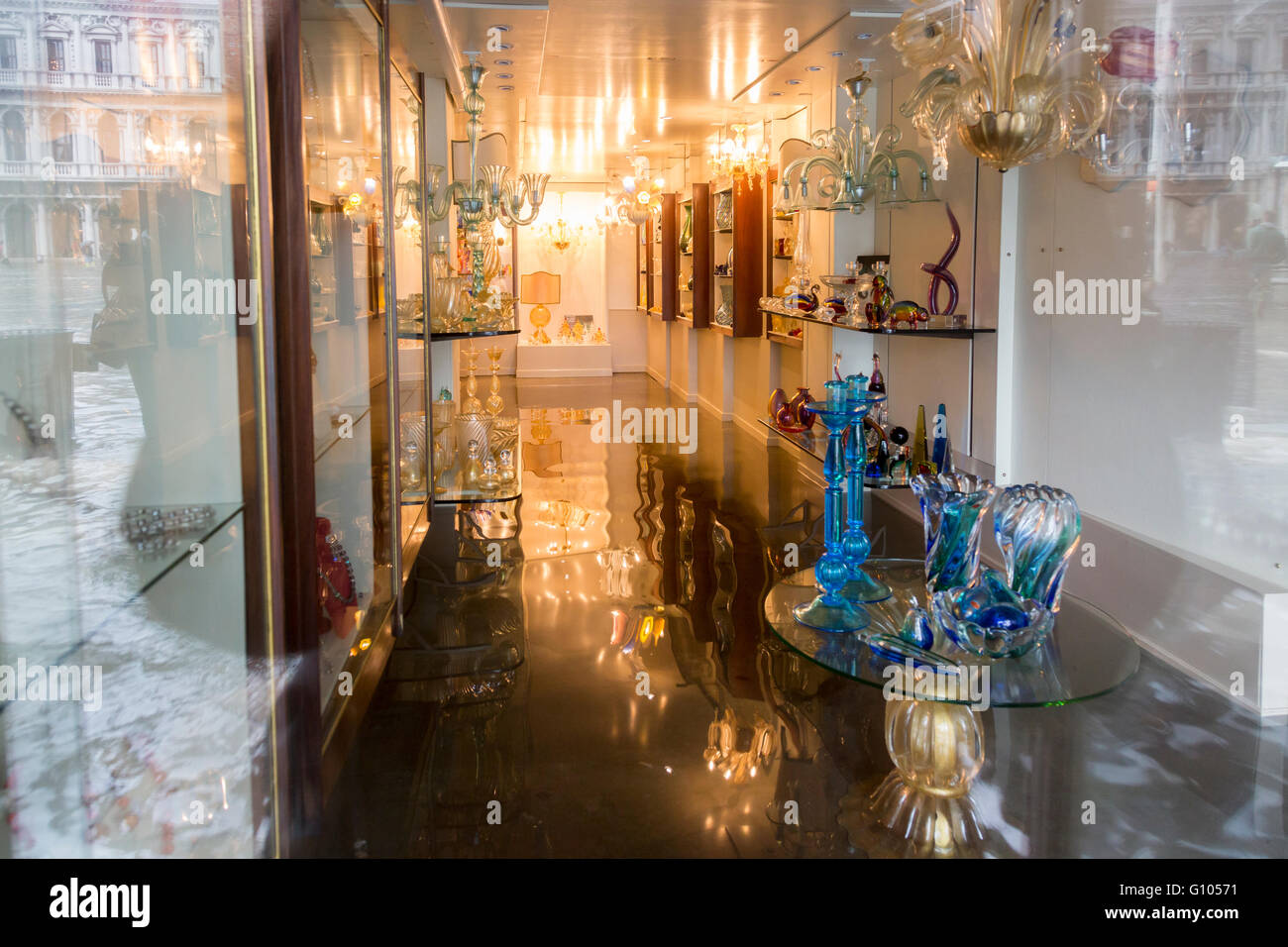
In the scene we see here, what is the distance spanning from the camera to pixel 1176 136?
382cm

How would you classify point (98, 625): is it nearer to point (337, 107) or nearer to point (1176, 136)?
point (337, 107)

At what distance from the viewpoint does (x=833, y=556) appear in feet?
9.52

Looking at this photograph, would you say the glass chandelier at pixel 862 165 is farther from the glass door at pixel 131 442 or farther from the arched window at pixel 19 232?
the arched window at pixel 19 232

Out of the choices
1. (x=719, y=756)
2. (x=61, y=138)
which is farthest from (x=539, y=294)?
(x=61, y=138)

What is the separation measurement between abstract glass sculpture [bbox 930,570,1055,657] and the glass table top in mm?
27

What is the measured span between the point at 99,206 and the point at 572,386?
12502mm

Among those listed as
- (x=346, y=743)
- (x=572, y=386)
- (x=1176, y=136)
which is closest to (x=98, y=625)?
(x=346, y=743)

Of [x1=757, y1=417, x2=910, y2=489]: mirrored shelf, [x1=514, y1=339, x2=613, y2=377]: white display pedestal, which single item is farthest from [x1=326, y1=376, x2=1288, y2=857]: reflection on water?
[x1=514, y1=339, x2=613, y2=377]: white display pedestal

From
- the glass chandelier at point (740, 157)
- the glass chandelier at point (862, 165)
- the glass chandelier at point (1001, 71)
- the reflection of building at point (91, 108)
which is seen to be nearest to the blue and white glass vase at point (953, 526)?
the glass chandelier at point (1001, 71)

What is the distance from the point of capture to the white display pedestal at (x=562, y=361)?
51.2 ft

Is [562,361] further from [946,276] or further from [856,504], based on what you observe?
[856,504]

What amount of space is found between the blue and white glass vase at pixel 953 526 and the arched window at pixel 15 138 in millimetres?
1947

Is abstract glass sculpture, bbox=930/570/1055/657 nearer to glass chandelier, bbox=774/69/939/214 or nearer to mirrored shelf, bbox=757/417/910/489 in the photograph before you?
mirrored shelf, bbox=757/417/910/489

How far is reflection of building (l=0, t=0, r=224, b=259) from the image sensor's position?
5.37 feet
